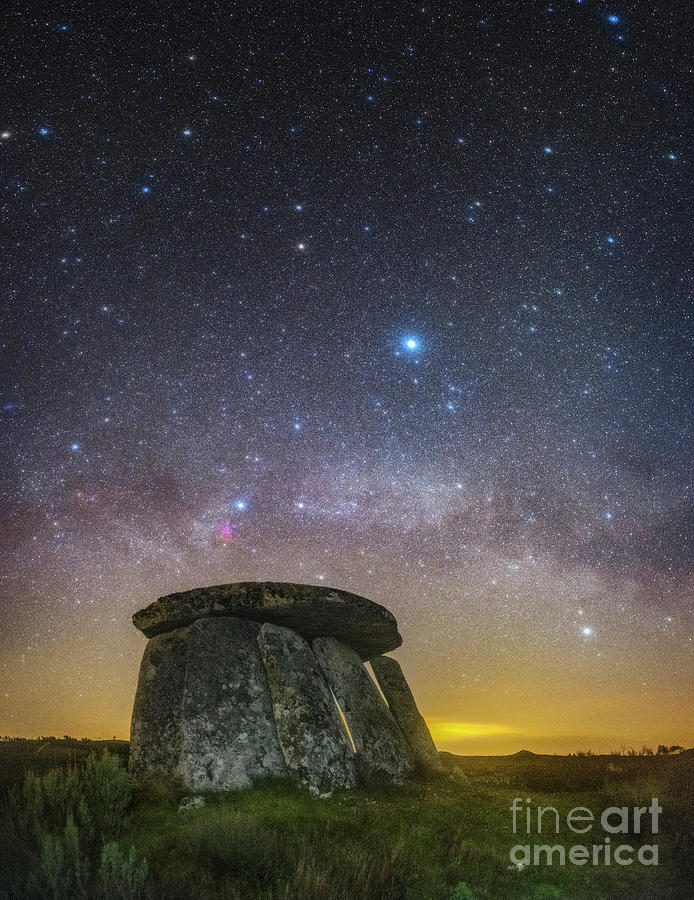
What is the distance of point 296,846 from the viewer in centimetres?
627

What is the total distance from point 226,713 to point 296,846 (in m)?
4.20

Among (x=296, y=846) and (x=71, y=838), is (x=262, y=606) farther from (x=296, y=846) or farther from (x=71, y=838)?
(x=71, y=838)

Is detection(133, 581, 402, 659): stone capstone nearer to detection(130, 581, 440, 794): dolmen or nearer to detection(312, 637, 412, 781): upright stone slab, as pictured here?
detection(130, 581, 440, 794): dolmen

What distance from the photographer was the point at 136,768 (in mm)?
10203

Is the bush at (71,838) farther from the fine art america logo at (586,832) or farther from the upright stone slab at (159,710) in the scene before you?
the fine art america logo at (586,832)

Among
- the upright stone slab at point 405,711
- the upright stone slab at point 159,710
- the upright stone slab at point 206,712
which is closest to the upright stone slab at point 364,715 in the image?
the upright stone slab at point 405,711

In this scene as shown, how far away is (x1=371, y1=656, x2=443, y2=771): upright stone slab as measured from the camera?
13.2m

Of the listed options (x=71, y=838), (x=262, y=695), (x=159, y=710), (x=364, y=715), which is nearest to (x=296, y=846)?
(x=71, y=838)

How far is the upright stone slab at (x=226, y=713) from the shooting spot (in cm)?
952

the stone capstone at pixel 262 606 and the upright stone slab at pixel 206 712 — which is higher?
the stone capstone at pixel 262 606

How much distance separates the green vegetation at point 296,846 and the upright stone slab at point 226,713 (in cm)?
57

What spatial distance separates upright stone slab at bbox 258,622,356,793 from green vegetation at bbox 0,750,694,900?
0.44 metres

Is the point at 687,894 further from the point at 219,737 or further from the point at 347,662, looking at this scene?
the point at 347,662

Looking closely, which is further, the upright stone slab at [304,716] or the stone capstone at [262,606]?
the stone capstone at [262,606]
